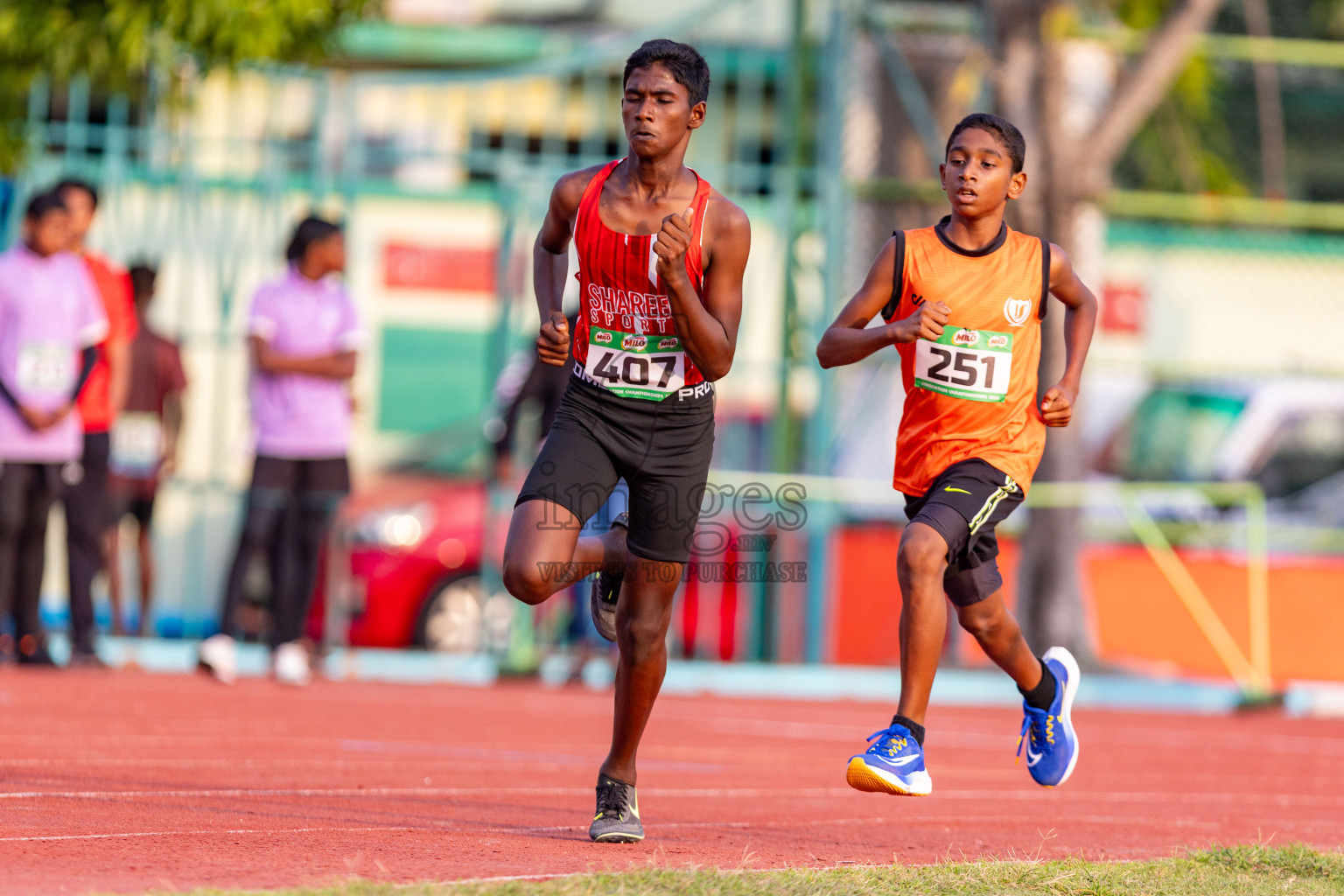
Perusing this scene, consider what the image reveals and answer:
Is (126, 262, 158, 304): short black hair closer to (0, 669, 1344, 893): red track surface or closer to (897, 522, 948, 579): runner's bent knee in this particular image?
(0, 669, 1344, 893): red track surface

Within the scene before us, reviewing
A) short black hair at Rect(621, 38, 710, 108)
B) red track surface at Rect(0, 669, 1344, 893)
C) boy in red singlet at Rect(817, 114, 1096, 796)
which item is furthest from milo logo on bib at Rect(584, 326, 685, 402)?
red track surface at Rect(0, 669, 1344, 893)

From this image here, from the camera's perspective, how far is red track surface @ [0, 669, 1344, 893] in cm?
488

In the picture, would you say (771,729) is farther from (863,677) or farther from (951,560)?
(951,560)

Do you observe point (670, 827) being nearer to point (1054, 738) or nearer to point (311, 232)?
point (1054, 738)

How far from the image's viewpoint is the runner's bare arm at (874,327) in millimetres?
5355

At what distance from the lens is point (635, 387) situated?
534 centimetres

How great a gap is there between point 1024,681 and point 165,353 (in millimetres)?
7497

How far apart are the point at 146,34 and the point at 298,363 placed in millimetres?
2461

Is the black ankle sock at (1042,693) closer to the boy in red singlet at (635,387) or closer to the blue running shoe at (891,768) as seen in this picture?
Result: the blue running shoe at (891,768)

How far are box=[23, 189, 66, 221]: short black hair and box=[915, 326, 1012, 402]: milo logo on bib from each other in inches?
243

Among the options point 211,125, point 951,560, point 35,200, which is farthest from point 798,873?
point 211,125

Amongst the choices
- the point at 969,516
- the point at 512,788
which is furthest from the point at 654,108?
the point at 512,788

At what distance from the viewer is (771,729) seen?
9.84 metres

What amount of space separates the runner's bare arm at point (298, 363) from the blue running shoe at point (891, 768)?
19.5 feet
